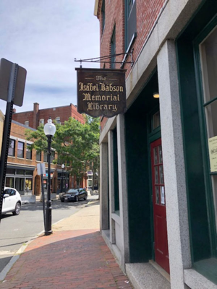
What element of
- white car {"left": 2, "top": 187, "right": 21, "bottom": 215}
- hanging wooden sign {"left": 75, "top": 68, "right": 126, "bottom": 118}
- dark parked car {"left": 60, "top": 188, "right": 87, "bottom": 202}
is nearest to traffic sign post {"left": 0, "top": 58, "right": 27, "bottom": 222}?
hanging wooden sign {"left": 75, "top": 68, "right": 126, "bottom": 118}

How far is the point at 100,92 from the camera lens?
410cm

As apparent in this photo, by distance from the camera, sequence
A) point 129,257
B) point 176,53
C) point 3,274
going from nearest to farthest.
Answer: point 176,53
point 129,257
point 3,274

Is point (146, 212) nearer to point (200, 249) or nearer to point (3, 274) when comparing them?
point (200, 249)

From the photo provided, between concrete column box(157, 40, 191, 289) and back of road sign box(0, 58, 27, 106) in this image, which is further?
back of road sign box(0, 58, 27, 106)

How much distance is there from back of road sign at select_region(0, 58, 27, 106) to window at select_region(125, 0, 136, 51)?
2.89 metres

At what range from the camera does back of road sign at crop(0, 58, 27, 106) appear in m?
2.60

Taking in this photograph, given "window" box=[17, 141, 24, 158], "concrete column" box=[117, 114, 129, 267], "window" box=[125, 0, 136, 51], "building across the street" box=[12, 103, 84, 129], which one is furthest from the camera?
"building across the street" box=[12, 103, 84, 129]

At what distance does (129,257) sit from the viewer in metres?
4.45

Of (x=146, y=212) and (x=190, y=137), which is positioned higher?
(x=190, y=137)

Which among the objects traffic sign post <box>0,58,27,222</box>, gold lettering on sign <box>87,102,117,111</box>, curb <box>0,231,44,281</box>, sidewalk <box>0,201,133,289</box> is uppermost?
gold lettering on sign <box>87,102,117,111</box>

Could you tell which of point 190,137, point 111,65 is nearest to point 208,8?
point 190,137

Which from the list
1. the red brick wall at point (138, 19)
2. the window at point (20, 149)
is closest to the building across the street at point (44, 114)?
the window at point (20, 149)

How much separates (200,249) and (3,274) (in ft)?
14.3

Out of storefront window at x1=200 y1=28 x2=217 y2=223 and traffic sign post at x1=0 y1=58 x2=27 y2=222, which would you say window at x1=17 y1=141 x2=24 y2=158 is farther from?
storefront window at x1=200 y1=28 x2=217 y2=223
